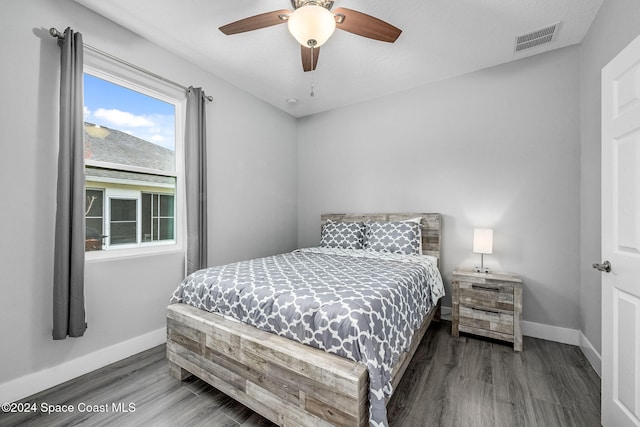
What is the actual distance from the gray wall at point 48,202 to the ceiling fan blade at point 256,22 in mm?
1188

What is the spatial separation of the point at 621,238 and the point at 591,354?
4.57 ft

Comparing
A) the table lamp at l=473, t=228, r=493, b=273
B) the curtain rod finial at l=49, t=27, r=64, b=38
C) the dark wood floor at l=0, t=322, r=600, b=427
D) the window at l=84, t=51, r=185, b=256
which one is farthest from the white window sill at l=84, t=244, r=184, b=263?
the table lamp at l=473, t=228, r=493, b=273

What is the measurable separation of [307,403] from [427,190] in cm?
268

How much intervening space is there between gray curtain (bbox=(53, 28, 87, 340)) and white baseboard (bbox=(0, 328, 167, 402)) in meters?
0.28

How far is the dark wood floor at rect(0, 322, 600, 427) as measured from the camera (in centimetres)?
161

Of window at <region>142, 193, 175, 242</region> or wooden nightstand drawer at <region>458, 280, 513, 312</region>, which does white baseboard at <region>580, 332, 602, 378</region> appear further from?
window at <region>142, 193, 175, 242</region>

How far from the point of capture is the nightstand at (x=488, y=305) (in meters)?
2.43

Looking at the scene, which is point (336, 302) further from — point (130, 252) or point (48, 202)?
point (48, 202)

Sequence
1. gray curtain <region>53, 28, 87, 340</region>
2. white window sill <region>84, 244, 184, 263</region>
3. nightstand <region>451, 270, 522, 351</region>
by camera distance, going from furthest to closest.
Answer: nightstand <region>451, 270, 522, 351</region> → white window sill <region>84, 244, 184, 263</region> → gray curtain <region>53, 28, 87, 340</region>

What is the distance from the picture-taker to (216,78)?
10.3 feet

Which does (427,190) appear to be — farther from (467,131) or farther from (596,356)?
(596,356)

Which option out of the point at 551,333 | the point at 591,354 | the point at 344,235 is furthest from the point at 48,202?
the point at 551,333

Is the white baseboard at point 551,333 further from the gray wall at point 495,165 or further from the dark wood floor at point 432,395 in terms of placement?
the dark wood floor at point 432,395

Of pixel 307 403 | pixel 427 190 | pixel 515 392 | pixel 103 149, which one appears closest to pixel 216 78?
pixel 103 149
